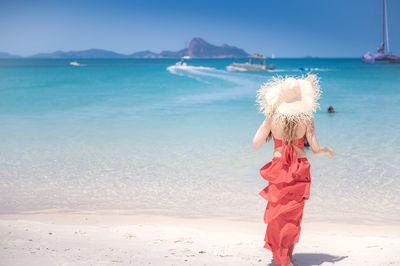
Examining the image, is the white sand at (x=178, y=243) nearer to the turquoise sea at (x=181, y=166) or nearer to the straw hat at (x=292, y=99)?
the turquoise sea at (x=181, y=166)

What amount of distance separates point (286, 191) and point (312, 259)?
97 cm

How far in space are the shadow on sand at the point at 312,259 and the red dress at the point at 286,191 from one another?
1.59ft

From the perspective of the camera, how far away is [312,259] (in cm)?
457

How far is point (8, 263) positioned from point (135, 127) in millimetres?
10790

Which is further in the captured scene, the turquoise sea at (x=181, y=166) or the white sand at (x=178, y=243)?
the turquoise sea at (x=181, y=166)

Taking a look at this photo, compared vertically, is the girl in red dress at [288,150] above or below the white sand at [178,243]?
above

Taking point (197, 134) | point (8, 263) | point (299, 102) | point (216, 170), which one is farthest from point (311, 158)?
point (8, 263)

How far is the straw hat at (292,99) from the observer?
3941 millimetres

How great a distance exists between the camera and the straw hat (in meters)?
3.94

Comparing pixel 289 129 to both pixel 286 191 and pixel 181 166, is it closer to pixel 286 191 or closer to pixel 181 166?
pixel 286 191

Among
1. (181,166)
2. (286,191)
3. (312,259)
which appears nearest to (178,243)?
(312,259)

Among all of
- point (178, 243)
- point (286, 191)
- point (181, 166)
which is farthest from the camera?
point (181, 166)

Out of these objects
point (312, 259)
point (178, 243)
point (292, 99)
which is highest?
point (292, 99)

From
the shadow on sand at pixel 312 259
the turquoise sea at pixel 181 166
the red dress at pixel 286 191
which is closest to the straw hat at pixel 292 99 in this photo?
the red dress at pixel 286 191
